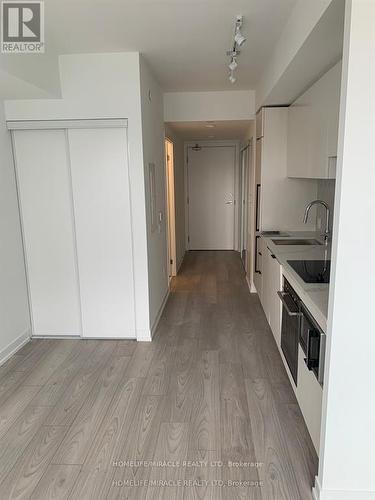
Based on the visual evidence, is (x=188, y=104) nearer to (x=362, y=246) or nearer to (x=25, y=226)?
(x=25, y=226)

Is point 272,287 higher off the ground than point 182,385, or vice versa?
point 272,287

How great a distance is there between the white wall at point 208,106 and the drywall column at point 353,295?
10.8 feet

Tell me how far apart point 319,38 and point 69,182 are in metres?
2.30

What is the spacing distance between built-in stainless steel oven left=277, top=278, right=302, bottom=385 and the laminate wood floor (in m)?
0.31

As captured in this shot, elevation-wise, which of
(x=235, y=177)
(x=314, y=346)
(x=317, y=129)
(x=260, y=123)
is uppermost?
(x=260, y=123)

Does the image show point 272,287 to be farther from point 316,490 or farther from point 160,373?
point 316,490

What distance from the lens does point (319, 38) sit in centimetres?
193

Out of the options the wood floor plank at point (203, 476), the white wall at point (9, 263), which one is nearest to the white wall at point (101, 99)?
the white wall at point (9, 263)

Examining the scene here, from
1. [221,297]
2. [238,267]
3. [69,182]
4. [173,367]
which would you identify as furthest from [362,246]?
[238,267]

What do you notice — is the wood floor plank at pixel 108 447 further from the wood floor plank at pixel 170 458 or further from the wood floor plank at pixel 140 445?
the wood floor plank at pixel 170 458

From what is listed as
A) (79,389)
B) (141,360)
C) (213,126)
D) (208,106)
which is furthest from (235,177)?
(79,389)

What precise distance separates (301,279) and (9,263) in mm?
2534

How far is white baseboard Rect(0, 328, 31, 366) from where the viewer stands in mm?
3137

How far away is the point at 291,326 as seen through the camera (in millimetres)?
2371
